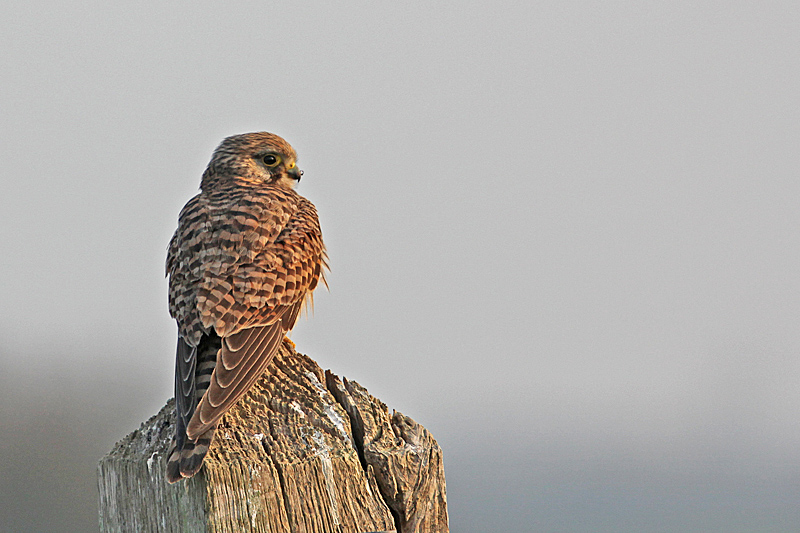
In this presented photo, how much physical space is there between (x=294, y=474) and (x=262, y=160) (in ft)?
9.99

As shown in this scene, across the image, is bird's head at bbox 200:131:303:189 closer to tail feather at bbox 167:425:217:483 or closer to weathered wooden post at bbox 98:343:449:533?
weathered wooden post at bbox 98:343:449:533

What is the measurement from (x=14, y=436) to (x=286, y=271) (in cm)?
1939

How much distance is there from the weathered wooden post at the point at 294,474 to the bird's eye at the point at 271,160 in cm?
257

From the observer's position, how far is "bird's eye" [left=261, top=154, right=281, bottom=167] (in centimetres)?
480

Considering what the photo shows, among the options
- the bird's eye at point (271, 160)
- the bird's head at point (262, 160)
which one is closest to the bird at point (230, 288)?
the bird's head at point (262, 160)

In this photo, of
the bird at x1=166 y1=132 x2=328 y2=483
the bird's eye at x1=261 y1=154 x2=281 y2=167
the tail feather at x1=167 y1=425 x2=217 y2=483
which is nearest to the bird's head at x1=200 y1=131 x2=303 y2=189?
the bird's eye at x1=261 y1=154 x2=281 y2=167

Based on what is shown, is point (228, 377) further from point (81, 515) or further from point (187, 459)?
point (81, 515)

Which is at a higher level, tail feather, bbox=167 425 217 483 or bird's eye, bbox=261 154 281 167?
bird's eye, bbox=261 154 281 167

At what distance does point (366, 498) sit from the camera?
7.00ft

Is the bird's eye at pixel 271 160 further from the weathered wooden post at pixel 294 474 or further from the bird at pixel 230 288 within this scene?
the weathered wooden post at pixel 294 474

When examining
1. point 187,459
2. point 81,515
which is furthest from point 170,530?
point 81,515

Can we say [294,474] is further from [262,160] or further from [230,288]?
[262,160]

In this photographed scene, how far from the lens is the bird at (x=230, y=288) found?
2407 millimetres

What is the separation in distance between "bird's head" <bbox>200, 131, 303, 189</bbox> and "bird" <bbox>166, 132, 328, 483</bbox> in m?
0.15
